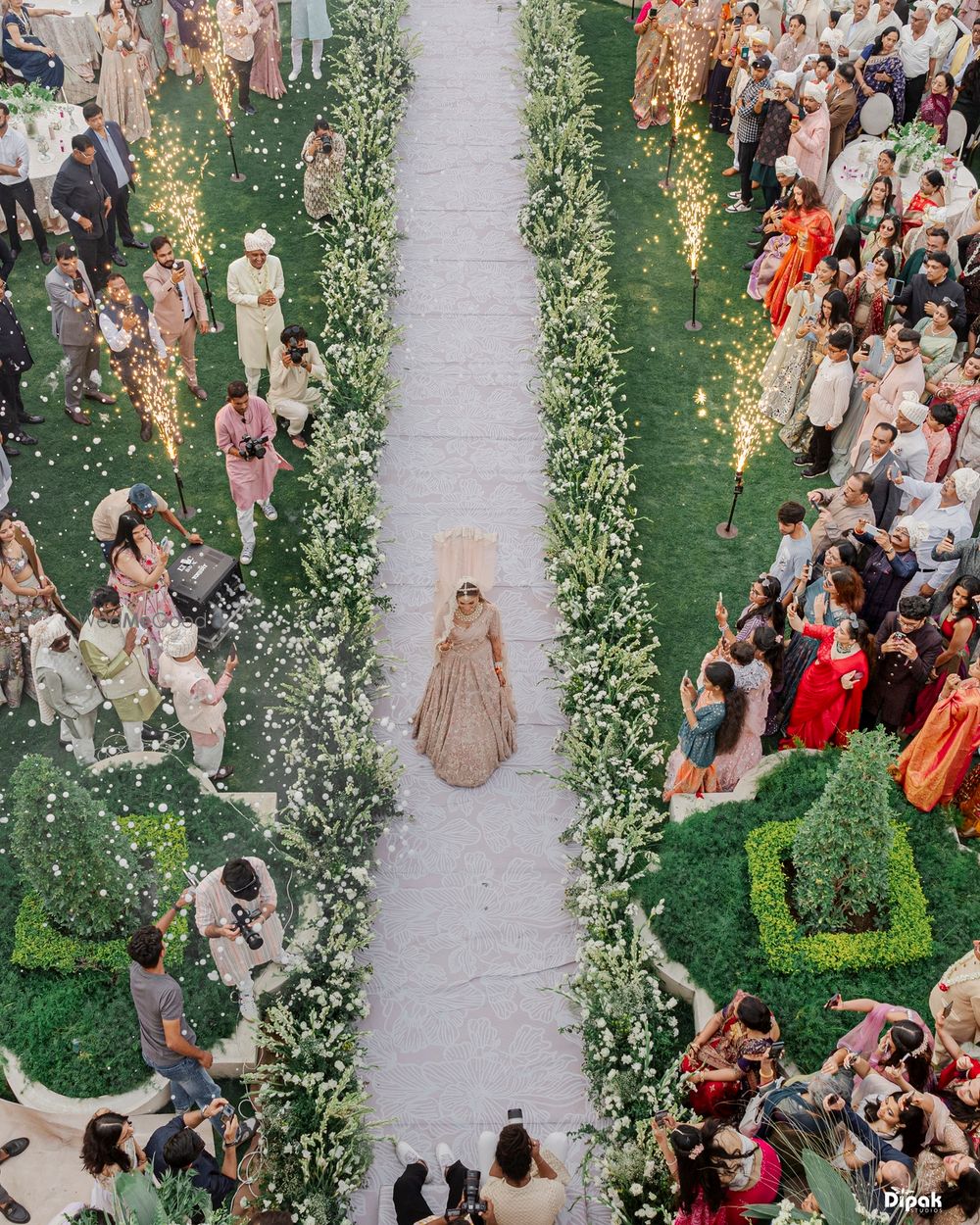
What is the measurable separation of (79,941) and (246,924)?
1382 millimetres

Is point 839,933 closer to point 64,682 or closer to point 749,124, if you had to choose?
point 64,682

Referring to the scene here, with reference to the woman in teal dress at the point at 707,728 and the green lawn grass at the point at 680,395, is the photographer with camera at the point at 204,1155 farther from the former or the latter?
the green lawn grass at the point at 680,395

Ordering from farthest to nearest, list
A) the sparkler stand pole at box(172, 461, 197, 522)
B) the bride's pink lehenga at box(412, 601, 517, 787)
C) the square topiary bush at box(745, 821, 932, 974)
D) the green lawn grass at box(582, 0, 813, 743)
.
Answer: the sparkler stand pole at box(172, 461, 197, 522) < the green lawn grass at box(582, 0, 813, 743) < the bride's pink lehenga at box(412, 601, 517, 787) < the square topiary bush at box(745, 821, 932, 974)

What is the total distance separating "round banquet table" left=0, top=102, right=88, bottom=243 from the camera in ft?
47.4

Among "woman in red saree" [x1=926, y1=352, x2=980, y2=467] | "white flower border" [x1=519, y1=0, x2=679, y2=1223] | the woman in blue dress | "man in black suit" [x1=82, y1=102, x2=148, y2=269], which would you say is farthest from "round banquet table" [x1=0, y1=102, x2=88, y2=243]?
"woman in red saree" [x1=926, y1=352, x2=980, y2=467]

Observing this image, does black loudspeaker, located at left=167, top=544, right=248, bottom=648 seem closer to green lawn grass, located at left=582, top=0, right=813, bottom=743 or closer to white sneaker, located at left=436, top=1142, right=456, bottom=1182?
green lawn grass, located at left=582, top=0, right=813, bottom=743

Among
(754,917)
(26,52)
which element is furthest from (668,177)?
(754,917)

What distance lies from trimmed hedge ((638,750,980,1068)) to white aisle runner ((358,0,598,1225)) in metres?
0.92

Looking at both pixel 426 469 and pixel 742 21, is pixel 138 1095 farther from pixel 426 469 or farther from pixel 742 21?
pixel 742 21

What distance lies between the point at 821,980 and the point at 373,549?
5.22m

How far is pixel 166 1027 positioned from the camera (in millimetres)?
7516

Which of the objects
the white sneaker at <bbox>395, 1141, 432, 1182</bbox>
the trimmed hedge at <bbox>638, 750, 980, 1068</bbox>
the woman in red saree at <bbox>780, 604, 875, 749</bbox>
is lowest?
the white sneaker at <bbox>395, 1141, 432, 1182</bbox>

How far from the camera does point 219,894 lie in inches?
314

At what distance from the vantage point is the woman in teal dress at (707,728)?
351 inches
